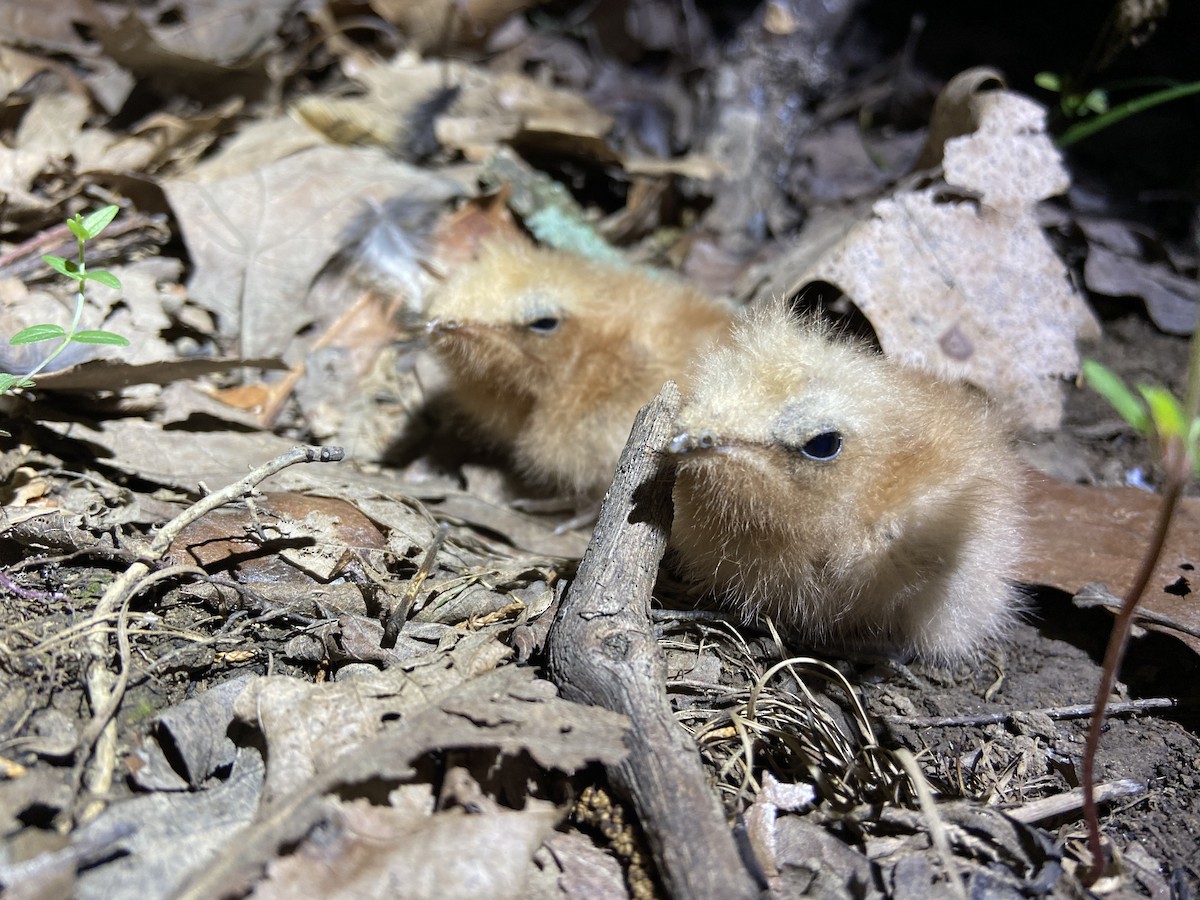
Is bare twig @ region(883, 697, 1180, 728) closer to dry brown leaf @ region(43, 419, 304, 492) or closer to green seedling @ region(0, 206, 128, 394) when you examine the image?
dry brown leaf @ region(43, 419, 304, 492)

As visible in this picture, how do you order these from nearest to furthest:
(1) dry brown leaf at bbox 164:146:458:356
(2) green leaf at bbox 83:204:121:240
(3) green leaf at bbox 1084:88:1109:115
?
(2) green leaf at bbox 83:204:121:240 → (1) dry brown leaf at bbox 164:146:458:356 → (3) green leaf at bbox 1084:88:1109:115

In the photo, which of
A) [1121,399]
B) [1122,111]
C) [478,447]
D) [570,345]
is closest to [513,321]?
[570,345]

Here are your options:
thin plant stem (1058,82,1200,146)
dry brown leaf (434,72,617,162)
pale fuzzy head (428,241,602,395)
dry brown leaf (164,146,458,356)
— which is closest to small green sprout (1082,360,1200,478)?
pale fuzzy head (428,241,602,395)

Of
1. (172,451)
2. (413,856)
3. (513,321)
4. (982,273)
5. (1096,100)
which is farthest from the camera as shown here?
(1096,100)

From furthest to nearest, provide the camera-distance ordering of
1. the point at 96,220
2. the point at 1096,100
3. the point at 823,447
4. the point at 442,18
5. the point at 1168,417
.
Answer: the point at 442,18 → the point at 1096,100 → the point at 96,220 → the point at 823,447 → the point at 1168,417

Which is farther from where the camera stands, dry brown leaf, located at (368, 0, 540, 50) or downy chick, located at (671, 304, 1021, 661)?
dry brown leaf, located at (368, 0, 540, 50)

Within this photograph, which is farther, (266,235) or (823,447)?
(266,235)

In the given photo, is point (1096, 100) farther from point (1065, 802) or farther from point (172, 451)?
point (172, 451)

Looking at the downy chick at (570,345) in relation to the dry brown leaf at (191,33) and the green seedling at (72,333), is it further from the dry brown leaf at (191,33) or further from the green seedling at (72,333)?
the dry brown leaf at (191,33)
